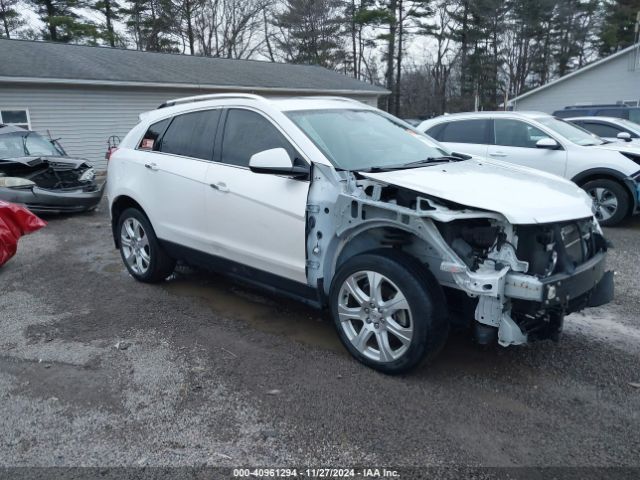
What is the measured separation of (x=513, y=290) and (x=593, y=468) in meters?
0.97

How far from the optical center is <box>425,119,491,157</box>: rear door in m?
8.91

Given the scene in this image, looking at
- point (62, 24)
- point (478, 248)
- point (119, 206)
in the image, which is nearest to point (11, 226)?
point (119, 206)

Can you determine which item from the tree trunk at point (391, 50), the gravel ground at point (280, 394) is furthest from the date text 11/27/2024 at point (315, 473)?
the tree trunk at point (391, 50)

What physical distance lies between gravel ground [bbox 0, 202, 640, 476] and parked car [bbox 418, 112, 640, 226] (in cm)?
343

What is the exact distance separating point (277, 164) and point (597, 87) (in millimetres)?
27997

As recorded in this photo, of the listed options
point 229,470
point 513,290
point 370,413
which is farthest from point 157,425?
point 513,290

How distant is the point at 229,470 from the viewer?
105 inches

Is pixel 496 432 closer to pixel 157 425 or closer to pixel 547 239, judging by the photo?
pixel 547 239

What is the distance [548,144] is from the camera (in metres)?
8.09

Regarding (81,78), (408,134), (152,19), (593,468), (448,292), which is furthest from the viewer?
(152,19)

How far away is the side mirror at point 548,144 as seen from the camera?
318 inches

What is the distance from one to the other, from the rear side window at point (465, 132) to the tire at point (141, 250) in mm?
5745

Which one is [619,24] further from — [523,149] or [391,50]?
[523,149]

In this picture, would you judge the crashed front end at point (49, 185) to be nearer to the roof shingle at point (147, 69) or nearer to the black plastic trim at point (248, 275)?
the black plastic trim at point (248, 275)
